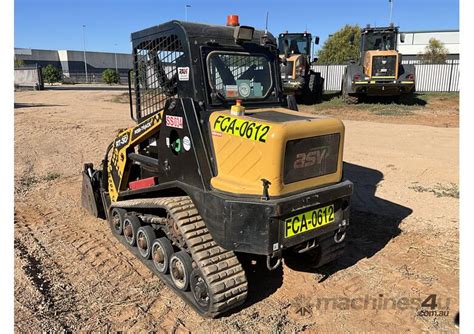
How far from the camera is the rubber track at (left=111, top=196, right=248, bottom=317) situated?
347 cm

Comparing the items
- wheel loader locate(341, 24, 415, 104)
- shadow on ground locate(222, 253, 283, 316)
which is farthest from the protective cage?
wheel loader locate(341, 24, 415, 104)

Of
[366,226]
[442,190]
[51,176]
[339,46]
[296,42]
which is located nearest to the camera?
[366,226]

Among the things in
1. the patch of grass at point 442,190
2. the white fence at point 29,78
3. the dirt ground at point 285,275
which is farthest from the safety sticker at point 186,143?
the white fence at point 29,78

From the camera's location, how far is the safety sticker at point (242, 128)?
10.9ft

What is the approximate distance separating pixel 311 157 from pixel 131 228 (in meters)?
2.46

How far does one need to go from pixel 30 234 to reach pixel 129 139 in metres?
1.95

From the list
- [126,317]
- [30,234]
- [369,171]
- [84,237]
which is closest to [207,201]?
[126,317]

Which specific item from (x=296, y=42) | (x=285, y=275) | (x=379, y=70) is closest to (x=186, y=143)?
(x=285, y=275)

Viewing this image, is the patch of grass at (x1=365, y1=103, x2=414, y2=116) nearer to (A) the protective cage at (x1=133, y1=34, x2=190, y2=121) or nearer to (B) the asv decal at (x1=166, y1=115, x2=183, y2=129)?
(A) the protective cage at (x1=133, y1=34, x2=190, y2=121)

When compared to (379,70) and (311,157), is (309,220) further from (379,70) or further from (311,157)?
(379,70)

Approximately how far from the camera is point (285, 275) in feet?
14.5

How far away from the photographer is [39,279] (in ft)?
13.8

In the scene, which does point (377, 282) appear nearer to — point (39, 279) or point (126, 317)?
point (126, 317)

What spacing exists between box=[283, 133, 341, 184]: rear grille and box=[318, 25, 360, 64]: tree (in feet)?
135
